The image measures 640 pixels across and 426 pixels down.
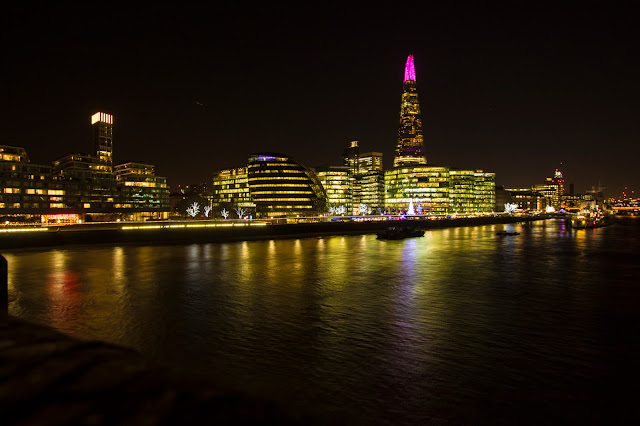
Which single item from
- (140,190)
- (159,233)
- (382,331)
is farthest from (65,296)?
(140,190)

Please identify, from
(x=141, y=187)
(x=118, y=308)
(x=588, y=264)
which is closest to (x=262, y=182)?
(x=141, y=187)

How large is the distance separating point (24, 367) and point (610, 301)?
3027 cm

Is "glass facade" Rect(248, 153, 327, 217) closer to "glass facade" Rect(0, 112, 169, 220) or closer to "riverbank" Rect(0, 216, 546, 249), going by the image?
"glass facade" Rect(0, 112, 169, 220)

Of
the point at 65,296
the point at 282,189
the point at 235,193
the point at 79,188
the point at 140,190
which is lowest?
the point at 65,296

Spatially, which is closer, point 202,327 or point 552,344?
point 552,344

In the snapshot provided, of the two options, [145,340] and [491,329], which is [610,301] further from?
[145,340]

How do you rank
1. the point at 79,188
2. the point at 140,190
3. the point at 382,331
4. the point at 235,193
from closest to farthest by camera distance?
the point at 382,331
the point at 79,188
the point at 140,190
the point at 235,193

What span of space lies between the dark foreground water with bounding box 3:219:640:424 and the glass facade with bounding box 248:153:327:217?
12767cm

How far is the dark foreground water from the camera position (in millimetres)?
11297

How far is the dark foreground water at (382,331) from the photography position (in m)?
11.3

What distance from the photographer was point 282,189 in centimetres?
16775

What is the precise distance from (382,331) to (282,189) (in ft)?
497

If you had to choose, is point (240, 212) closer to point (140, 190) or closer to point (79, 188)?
point (140, 190)

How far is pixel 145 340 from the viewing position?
16.9 meters
